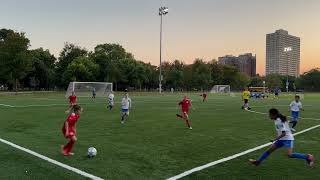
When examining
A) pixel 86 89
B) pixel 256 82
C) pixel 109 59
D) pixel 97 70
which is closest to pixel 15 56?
pixel 86 89

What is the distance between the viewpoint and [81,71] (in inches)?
4326

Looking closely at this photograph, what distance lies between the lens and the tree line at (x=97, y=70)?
2985 inches

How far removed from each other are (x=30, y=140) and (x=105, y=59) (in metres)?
111

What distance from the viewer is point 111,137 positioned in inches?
671

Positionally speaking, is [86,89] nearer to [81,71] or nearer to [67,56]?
[81,71]

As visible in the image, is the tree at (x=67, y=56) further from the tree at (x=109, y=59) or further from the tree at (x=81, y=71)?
the tree at (x=81, y=71)

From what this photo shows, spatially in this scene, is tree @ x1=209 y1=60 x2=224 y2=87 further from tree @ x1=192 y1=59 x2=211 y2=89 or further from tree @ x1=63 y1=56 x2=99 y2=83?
tree @ x1=63 y1=56 x2=99 y2=83

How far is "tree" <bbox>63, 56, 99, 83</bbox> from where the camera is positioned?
362 ft

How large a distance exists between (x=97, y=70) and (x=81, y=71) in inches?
324

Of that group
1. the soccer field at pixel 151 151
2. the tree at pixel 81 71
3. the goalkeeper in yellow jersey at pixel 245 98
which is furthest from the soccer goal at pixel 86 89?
the soccer field at pixel 151 151

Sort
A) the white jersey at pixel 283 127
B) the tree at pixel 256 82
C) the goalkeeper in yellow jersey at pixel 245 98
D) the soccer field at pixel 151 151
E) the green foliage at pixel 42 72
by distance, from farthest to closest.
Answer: the tree at pixel 256 82 → the green foliage at pixel 42 72 → the goalkeeper in yellow jersey at pixel 245 98 → the white jersey at pixel 283 127 → the soccer field at pixel 151 151

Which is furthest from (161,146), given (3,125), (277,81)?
(277,81)

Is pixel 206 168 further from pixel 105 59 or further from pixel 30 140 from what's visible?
pixel 105 59

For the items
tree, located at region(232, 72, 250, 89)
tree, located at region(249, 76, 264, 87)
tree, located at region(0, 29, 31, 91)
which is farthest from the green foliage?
tree, located at region(249, 76, 264, 87)
